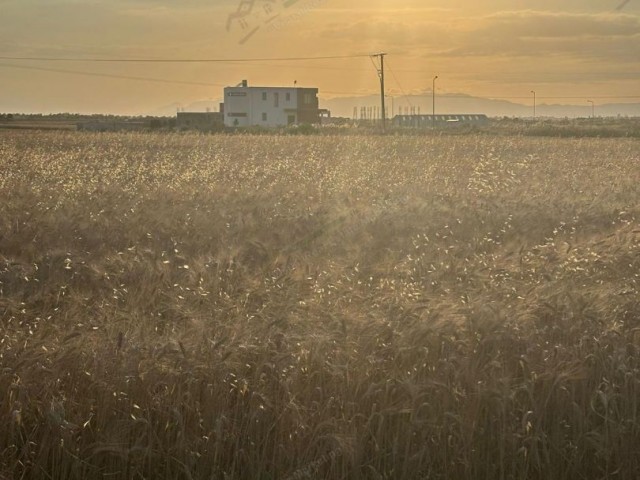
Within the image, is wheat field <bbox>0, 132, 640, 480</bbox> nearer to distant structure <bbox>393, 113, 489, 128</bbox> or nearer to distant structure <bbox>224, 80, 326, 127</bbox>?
distant structure <bbox>224, 80, 326, 127</bbox>

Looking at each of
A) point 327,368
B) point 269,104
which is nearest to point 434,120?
point 269,104

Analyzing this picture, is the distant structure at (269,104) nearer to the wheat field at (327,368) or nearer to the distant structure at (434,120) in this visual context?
the distant structure at (434,120)

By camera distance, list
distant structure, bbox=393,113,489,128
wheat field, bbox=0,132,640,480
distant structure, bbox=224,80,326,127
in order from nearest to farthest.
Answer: wheat field, bbox=0,132,640,480 → distant structure, bbox=224,80,326,127 → distant structure, bbox=393,113,489,128

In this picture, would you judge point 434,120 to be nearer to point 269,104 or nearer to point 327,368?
point 269,104

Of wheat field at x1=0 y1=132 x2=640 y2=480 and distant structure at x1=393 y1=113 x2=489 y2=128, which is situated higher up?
distant structure at x1=393 y1=113 x2=489 y2=128

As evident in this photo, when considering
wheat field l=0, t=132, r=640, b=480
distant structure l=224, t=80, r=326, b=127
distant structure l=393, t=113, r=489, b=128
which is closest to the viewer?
wheat field l=0, t=132, r=640, b=480

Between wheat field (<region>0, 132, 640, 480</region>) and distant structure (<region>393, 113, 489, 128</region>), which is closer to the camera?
wheat field (<region>0, 132, 640, 480</region>)

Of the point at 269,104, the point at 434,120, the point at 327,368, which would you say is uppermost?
the point at 269,104

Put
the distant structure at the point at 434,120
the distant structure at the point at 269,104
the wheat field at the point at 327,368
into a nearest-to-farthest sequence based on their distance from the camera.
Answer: the wheat field at the point at 327,368 → the distant structure at the point at 269,104 → the distant structure at the point at 434,120

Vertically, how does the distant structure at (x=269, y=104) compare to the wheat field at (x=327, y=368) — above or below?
above

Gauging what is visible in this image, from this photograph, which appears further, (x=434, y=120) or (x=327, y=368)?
(x=434, y=120)

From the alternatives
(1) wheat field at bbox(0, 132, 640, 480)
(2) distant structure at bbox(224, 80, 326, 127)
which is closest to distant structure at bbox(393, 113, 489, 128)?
(2) distant structure at bbox(224, 80, 326, 127)

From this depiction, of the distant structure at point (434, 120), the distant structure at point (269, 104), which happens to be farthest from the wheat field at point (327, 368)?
the distant structure at point (434, 120)

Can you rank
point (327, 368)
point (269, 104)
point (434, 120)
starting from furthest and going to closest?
point (434, 120) < point (269, 104) < point (327, 368)
